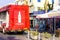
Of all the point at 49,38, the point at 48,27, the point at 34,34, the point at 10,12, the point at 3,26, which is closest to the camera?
the point at 49,38

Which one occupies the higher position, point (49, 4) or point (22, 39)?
point (49, 4)

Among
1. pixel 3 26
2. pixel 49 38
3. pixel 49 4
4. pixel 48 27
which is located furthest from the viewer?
pixel 49 4

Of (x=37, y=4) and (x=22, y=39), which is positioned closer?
(x=22, y=39)

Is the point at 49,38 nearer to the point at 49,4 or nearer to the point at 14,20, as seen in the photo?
the point at 14,20

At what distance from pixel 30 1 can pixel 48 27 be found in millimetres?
17188

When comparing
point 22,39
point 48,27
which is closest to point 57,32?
point 22,39

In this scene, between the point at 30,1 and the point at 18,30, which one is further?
the point at 30,1

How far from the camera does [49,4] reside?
49594mm

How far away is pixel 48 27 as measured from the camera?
34281 millimetres

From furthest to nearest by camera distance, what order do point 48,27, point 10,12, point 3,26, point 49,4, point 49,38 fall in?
point 49,4
point 48,27
point 3,26
point 10,12
point 49,38

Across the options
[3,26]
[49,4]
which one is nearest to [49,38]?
[3,26]

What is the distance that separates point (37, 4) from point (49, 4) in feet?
8.69

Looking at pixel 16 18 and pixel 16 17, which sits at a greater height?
pixel 16 17

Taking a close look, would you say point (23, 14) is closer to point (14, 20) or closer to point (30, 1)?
point (14, 20)
